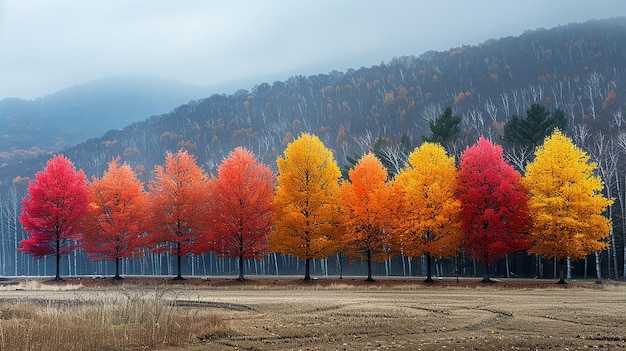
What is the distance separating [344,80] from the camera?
148 m

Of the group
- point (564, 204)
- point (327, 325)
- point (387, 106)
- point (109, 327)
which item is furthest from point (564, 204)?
point (387, 106)

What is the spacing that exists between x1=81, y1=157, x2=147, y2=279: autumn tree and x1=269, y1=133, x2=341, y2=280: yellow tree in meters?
14.7

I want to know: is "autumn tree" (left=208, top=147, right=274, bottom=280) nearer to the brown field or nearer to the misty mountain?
the brown field

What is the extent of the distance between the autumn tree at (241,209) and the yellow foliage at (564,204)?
72.0 feet

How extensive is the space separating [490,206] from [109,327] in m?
34.5

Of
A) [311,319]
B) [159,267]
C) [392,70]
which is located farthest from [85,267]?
[311,319]

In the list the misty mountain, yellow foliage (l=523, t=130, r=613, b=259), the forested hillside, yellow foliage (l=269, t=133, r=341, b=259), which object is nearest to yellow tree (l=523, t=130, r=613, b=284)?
yellow foliage (l=523, t=130, r=613, b=259)

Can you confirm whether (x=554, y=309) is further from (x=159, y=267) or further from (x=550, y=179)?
(x=159, y=267)

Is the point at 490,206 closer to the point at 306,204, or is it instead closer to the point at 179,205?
the point at 306,204

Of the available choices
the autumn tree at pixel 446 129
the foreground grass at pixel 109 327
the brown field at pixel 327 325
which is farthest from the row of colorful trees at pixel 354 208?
the foreground grass at pixel 109 327

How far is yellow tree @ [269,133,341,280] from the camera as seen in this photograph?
46219 mm

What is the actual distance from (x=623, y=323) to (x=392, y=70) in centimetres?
12839

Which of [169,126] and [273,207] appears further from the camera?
A: [169,126]

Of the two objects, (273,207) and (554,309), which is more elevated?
(273,207)
